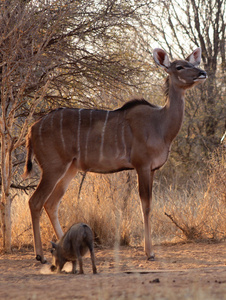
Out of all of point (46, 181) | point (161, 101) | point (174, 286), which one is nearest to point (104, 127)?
point (46, 181)

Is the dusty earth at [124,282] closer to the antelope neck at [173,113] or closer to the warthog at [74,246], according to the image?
the warthog at [74,246]

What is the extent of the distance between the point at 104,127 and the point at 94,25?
1.90 meters

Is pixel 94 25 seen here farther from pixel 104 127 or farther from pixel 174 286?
pixel 174 286

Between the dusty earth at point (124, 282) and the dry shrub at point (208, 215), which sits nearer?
the dusty earth at point (124, 282)

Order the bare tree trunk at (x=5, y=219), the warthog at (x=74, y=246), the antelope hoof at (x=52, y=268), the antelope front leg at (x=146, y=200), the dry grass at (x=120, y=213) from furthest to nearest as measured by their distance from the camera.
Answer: the dry grass at (x=120, y=213)
the bare tree trunk at (x=5, y=219)
the antelope front leg at (x=146, y=200)
the antelope hoof at (x=52, y=268)
the warthog at (x=74, y=246)

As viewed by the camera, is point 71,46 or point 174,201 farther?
point 174,201

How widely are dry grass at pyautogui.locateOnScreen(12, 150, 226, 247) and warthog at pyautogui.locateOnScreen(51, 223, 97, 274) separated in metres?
2.28

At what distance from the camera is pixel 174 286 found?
370 cm

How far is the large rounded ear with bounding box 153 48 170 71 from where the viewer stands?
669 cm

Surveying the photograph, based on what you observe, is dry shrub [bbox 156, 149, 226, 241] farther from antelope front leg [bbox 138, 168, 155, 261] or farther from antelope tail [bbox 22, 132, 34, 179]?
antelope tail [bbox 22, 132, 34, 179]

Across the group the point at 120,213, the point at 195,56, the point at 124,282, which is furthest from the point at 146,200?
the point at 124,282

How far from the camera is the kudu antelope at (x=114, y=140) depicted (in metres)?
6.39

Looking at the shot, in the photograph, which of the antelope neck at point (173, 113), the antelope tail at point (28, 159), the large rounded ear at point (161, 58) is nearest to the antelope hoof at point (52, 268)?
the antelope tail at point (28, 159)

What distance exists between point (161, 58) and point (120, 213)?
2.40m
